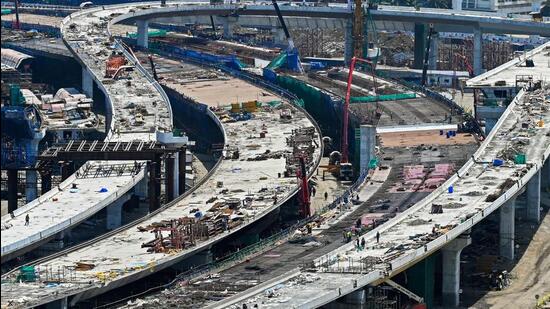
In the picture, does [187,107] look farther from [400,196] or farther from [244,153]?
[400,196]

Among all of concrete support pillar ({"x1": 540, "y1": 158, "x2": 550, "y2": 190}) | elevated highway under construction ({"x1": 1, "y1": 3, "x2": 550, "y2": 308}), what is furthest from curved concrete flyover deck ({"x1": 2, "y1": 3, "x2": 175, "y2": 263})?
concrete support pillar ({"x1": 540, "y1": 158, "x2": 550, "y2": 190})

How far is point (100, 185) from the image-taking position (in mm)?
139375

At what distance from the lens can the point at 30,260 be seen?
123 meters

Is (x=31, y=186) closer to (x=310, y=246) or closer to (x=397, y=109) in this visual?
(x=310, y=246)

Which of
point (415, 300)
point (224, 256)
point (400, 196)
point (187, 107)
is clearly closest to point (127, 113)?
point (187, 107)

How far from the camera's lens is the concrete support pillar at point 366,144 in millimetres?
152375

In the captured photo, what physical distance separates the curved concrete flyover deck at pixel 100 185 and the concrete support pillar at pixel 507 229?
2834 centimetres

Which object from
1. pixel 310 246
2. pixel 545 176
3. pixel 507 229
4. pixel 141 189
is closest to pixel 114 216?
pixel 141 189

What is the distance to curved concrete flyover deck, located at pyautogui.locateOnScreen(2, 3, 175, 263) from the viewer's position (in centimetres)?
12256

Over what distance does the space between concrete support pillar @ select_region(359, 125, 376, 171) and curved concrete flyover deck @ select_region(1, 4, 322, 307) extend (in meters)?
3.87

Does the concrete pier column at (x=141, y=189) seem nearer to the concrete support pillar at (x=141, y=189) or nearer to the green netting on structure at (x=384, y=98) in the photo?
the concrete support pillar at (x=141, y=189)

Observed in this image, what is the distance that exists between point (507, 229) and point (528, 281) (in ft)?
25.5

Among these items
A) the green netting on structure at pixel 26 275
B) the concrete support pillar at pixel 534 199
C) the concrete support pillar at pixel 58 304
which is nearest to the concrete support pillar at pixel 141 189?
the concrete support pillar at pixel 534 199

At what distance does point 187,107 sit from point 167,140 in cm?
3668
